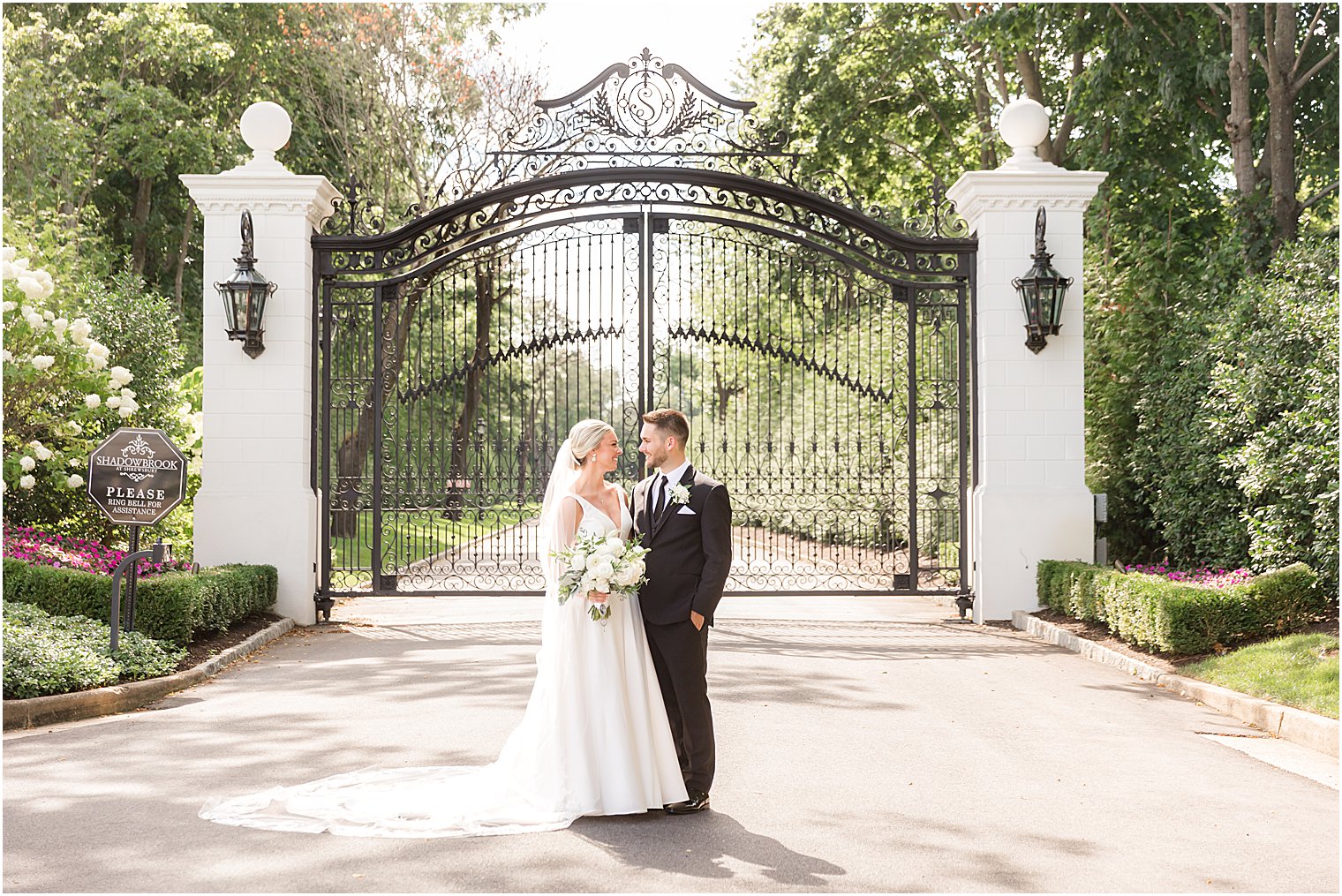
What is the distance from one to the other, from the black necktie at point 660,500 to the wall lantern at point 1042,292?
7.76 metres

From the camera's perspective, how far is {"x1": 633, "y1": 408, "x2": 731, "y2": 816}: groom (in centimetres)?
535

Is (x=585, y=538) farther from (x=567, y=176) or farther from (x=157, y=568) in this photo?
(x=567, y=176)

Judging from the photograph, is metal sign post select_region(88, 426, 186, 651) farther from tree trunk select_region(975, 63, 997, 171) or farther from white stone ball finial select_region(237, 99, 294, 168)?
tree trunk select_region(975, 63, 997, 171)

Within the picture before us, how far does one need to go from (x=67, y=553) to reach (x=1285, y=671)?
985 centimetres

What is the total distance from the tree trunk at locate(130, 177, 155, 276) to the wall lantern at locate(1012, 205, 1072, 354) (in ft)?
66.3

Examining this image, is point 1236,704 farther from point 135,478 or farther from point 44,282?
point 44,282

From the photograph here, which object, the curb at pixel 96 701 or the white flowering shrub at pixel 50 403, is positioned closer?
the curb at pixel 96 701

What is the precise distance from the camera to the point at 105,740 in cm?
672

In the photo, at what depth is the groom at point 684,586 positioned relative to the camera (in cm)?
535

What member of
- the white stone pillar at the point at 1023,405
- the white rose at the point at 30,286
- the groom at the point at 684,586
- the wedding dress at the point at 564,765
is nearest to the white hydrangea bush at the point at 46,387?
the white rose at the point at 30,286

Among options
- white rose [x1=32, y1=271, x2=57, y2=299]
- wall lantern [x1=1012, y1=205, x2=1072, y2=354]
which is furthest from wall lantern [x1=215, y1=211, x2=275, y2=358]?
wall lantern [x1=1012, y1=205, x2=1072, y2=354]

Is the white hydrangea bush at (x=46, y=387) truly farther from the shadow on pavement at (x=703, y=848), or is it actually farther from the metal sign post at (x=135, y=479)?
the shadow on pavement at (x=703, y=848)

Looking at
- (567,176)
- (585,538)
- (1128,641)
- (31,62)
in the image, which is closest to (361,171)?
(31,62)

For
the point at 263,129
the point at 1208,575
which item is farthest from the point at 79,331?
the point at 1208,575
